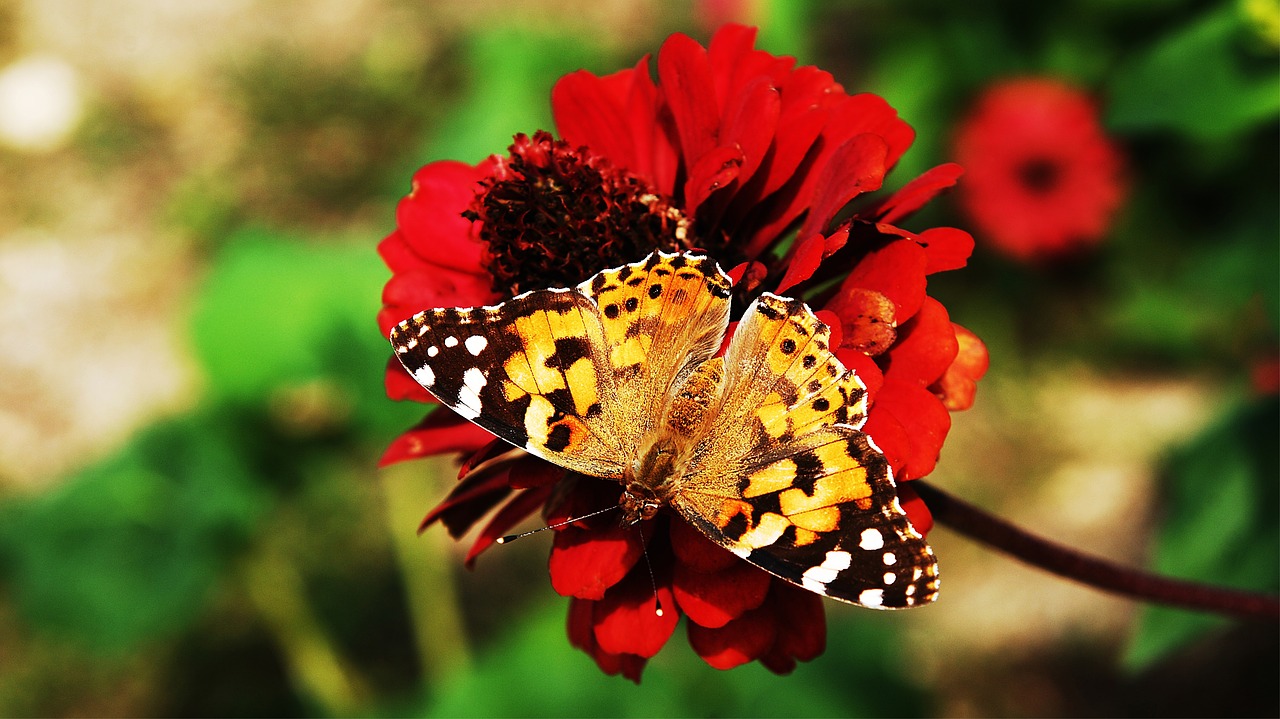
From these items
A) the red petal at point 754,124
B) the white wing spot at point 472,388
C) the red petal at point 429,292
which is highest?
the red petal at point 754,124

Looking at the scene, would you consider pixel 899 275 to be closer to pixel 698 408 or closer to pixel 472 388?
pixel 698 408

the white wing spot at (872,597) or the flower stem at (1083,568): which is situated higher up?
the white wing spot at (872,597)

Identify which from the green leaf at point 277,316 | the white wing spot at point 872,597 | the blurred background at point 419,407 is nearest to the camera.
Answer: the white wing spot at point 872,597

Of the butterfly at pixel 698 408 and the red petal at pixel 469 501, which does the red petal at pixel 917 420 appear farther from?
the red petal at pixel 469 501

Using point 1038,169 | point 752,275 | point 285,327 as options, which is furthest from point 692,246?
point 1038,169

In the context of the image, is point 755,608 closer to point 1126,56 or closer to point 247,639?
point 1126,56

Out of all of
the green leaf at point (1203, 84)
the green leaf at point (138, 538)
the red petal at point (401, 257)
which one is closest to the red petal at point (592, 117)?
the red petal at point (401, 257)

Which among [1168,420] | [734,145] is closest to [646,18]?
[1168,420]
